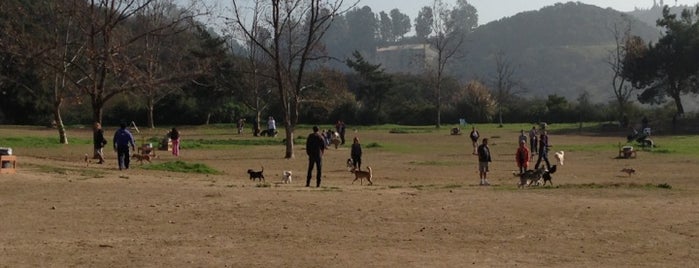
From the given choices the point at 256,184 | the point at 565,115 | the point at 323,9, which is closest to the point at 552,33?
the point at 565,115

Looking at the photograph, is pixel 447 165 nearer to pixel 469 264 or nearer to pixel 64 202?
pixel 64 202

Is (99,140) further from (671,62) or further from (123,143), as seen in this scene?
(671,62)

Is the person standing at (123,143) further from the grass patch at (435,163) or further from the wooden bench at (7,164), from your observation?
the grass patch at (435,163)

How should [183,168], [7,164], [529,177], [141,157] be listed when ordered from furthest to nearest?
[141,157] < [183,168] < [529,177] < [7,164]

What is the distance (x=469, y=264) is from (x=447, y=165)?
19729 mm

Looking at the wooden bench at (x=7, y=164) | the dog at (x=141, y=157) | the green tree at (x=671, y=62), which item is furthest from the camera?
the green tree at (x=671, y=62)

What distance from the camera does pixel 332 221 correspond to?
41.8 feet

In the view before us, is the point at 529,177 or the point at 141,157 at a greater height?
the point at 141,157

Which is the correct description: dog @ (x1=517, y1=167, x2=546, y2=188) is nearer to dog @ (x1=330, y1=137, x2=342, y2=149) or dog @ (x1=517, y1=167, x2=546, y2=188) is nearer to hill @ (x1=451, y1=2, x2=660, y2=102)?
dog @ (x1=330, y1=137, x2=342, y2=149)

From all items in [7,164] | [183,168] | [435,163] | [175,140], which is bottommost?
[435,163]

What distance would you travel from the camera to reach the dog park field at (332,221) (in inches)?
384

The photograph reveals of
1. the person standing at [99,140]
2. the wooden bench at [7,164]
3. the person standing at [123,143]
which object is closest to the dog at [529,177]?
the person standing at [123,143]

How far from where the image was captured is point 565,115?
7962 cm

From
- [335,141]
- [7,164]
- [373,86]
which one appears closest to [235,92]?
[373,86]
